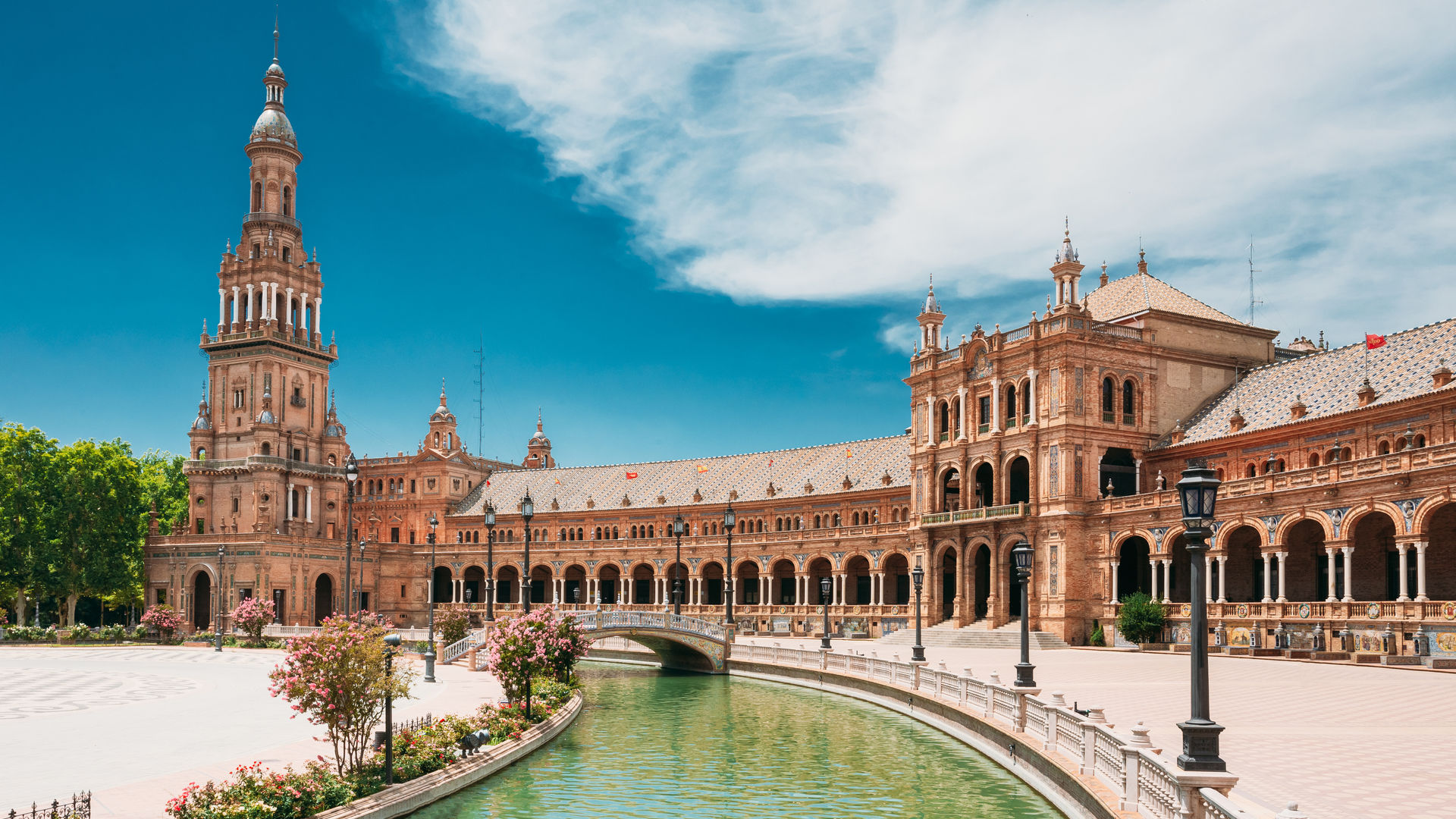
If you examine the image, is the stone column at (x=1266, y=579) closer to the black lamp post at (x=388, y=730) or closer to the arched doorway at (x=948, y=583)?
the arched doorway at (x=948, y=583)

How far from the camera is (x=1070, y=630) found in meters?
57.5

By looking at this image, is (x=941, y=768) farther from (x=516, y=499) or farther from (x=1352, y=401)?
(x=516, y=499)

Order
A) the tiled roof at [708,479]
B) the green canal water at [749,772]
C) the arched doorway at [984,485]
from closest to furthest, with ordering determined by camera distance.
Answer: the green canal water at [749,772]
the arched doorway at [984,485]
the tiled roof at [708,479]

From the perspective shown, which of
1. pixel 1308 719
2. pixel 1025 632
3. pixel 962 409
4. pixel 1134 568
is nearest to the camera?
pixel 1308 719

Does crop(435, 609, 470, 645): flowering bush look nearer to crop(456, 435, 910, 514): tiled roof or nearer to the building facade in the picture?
the building facade

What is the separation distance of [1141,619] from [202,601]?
220 feet

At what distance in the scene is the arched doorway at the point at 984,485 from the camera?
6644 centimetres

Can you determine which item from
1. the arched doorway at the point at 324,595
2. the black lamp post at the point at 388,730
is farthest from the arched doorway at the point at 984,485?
the arched doorway at the point at 324,595

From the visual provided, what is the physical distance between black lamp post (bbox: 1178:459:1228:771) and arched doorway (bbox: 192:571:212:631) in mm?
86024

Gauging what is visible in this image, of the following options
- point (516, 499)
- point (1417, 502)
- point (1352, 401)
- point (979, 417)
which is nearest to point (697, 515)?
point (516, 499)

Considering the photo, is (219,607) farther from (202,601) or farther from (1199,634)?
(1199,634)

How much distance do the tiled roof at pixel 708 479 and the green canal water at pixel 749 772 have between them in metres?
42.4

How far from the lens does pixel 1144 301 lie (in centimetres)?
6216

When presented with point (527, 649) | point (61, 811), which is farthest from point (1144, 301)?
point (61, 811)
